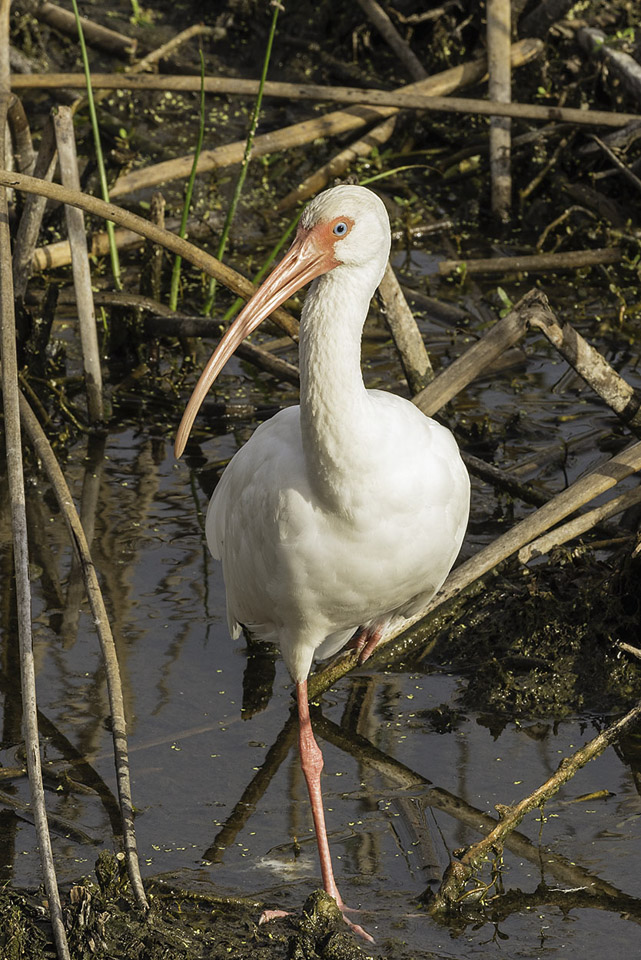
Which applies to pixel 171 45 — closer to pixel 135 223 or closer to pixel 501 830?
pixel 135 223

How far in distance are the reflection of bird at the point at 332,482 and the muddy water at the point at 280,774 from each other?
247mm

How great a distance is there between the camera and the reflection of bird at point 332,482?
3.47 m

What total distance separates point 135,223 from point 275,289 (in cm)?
111

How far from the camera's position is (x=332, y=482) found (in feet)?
11.6

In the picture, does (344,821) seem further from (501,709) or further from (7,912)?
(7,912)

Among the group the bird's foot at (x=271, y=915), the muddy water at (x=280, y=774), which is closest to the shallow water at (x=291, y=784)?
the muddy water at (x=280, y=774)

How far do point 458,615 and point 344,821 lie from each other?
3.50ft

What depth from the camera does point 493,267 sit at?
734 centimetres

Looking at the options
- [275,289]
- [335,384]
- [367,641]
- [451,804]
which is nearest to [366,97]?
[367,641]

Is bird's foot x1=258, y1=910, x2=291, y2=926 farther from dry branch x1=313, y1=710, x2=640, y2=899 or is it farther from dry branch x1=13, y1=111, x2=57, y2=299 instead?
dry branch x1=13, y1=111, x2=57, y2=299

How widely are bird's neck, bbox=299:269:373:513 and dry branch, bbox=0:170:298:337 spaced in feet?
3.80

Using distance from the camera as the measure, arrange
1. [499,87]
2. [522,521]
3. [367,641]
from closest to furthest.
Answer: [367,641] → [522,521] → [499,87]

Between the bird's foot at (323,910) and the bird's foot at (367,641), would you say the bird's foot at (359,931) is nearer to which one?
the bird's foot at (323,910)

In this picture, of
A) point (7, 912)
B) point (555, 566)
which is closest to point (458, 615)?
point (555, 566)
